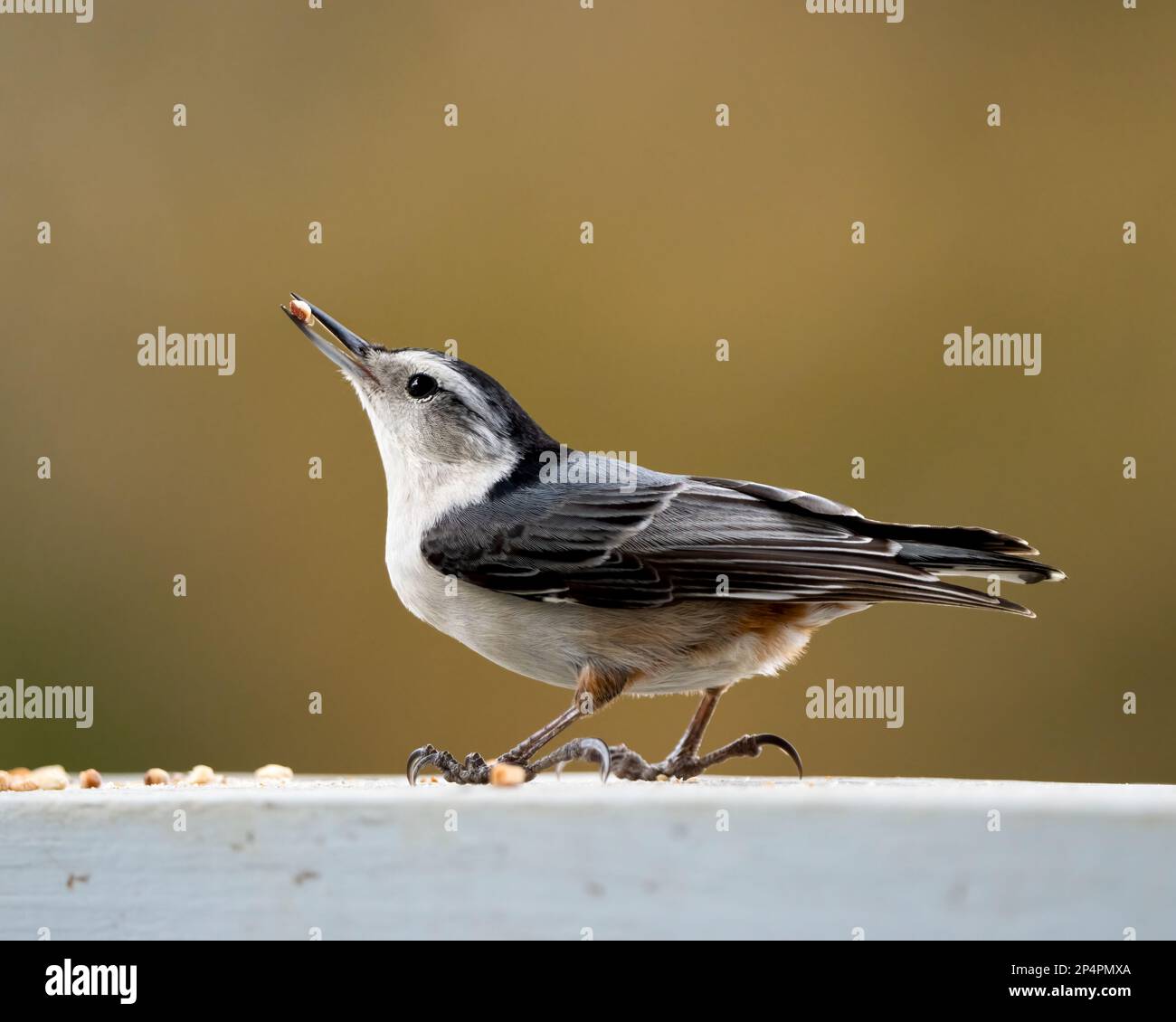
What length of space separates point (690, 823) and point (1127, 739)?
358 cm

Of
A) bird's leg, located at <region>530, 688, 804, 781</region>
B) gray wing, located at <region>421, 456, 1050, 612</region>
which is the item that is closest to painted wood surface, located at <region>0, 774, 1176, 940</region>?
gray wing, located at <region>421, 456, 1050, 612</region>

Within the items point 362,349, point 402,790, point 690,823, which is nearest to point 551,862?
point 690,823

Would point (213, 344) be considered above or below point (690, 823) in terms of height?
above

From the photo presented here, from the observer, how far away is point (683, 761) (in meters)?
2.74

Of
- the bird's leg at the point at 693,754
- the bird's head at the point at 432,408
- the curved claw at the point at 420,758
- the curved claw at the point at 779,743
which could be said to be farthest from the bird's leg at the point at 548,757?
the bird's head at the point at 432,408

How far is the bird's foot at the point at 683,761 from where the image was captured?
2.52m

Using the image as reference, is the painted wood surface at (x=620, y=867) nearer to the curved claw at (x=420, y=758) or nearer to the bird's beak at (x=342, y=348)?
the curved claw at (x=420, y=758)

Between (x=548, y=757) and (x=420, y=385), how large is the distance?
0.91 meters

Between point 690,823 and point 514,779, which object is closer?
point 690,823

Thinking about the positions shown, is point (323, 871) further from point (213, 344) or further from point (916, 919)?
point (213, 344)

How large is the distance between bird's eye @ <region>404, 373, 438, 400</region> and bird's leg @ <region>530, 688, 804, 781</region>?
2.63ft

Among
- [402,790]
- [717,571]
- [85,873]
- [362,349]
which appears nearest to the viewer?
[85,873]

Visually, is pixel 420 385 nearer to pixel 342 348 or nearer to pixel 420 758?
pixel 342 348
